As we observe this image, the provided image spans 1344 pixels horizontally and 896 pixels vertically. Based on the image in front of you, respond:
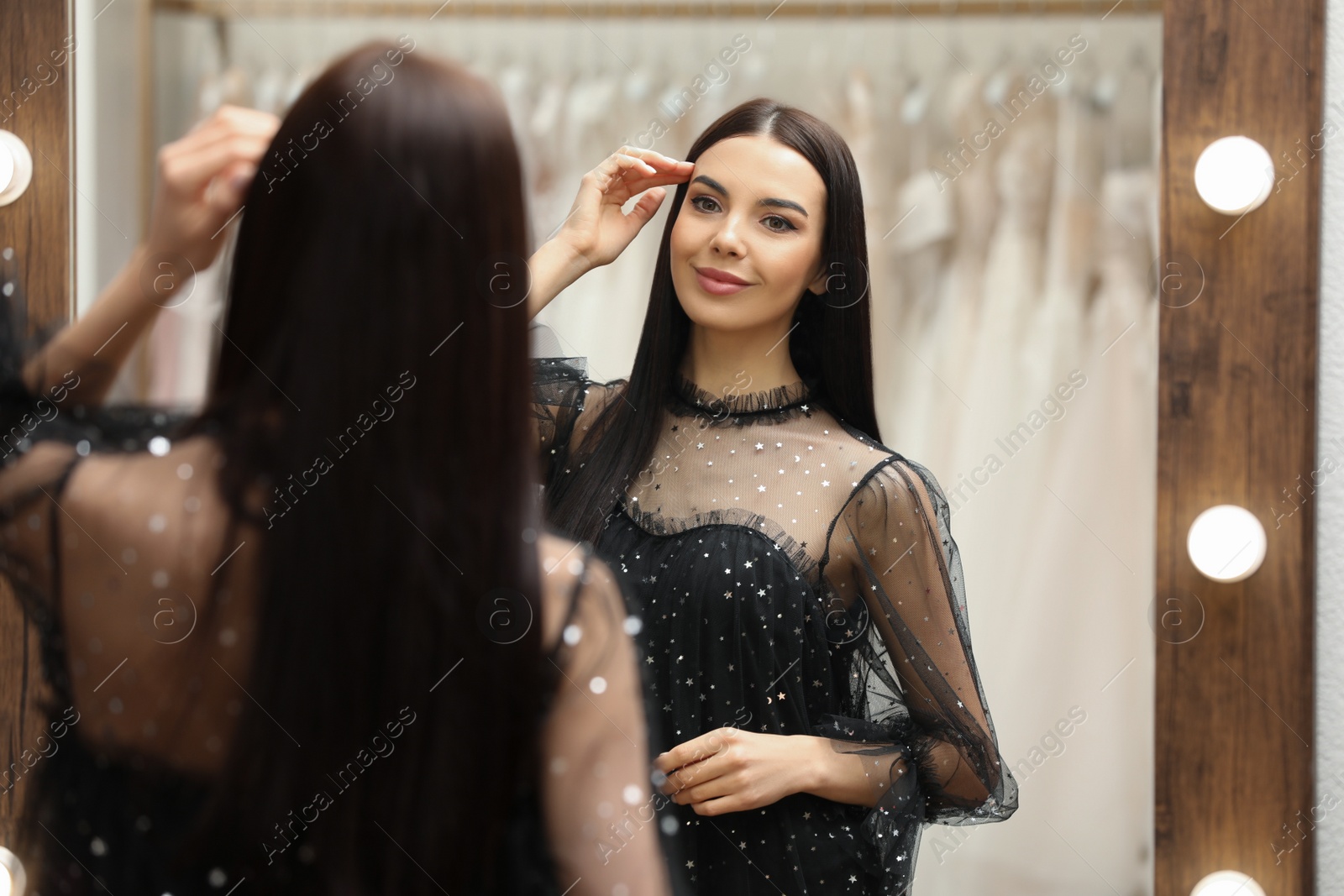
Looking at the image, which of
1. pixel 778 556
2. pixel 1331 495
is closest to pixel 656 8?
pixel 778 556

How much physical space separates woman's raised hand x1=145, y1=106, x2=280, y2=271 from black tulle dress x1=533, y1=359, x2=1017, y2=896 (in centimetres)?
39

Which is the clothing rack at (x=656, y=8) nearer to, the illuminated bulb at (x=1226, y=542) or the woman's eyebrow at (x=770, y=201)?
the woman's eyebrow at (x=770, y=201)

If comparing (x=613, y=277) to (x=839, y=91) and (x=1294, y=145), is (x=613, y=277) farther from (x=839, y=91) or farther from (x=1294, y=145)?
(x=1294, y=145)

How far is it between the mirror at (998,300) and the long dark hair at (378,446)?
319 mm

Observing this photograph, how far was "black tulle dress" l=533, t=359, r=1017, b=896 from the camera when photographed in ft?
2.80

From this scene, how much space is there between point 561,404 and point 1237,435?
1.92 ft

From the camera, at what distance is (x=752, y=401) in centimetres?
90

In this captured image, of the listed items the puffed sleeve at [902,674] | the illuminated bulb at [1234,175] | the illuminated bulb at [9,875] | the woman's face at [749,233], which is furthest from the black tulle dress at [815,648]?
the illuminated bulb at [9,875]

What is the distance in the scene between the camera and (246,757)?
1.94ft

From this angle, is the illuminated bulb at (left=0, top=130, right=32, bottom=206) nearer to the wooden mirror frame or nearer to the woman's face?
the wooden mirror frame

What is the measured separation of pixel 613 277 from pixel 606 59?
0.21 metres

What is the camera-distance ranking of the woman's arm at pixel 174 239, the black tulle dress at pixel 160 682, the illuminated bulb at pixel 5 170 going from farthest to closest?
the illuminated bulb at pixel 5 170 < the woman's arm at pixel 174 239 < the black tulle dress at pixel 160 682

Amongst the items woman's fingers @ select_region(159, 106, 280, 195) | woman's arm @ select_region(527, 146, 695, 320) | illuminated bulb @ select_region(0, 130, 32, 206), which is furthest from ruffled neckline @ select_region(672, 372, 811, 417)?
illuminated bulb @ select_region(0, 130, 32, 206)

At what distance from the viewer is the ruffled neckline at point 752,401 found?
2.97 ft
